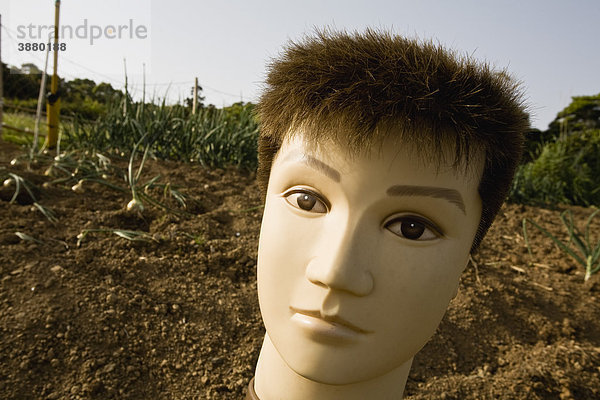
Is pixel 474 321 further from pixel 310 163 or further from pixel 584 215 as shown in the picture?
pixel 584 215

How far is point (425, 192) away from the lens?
968 mm

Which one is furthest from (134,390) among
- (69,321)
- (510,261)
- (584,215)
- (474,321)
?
(584,215)

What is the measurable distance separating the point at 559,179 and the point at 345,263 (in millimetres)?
5818

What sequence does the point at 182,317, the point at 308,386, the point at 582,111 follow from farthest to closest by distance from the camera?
1. the point at 582,111
2. the point at 182,317
3. the point at 308,386

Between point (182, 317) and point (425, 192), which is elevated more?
point (425, 192)

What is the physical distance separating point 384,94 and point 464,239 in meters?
0.40

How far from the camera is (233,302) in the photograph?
2002 millimetres

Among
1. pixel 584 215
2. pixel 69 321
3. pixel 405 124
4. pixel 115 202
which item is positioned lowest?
pixel 69 321

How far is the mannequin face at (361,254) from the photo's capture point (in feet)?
3.14

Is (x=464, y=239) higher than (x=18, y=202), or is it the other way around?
(x=464, y=239)

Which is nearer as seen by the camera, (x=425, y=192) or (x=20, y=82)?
(x=425, y=192)

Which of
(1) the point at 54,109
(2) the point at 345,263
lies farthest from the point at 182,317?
(1) the point at 54,109

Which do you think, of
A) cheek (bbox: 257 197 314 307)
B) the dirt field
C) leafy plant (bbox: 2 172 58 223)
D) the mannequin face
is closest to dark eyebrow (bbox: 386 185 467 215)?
the mannequin face

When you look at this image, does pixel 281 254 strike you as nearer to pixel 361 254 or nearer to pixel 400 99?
pixel 361 254
